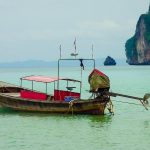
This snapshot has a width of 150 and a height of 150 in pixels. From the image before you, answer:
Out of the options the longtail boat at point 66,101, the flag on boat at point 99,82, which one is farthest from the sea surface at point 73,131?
the flag on boat at point 99,82

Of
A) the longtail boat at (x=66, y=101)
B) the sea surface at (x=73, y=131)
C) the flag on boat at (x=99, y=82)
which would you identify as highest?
the flag on boat at (x=99, y=82)

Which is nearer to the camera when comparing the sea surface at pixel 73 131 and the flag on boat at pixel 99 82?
the sea surface at pixel 73 131

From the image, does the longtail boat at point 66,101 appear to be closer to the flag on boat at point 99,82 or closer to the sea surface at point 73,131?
the flag on boat at point 99,82

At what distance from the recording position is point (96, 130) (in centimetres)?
2650

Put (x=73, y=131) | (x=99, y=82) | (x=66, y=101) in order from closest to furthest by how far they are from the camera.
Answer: (x=73, y=131)
(x=99, y=82)
(x=66, y=101)

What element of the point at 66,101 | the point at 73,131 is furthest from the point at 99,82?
the point at 73,131

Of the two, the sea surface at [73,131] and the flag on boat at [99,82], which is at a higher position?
the flag on boat at [99,82]

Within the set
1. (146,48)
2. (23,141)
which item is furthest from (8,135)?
(146,48)

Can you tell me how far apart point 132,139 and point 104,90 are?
284 inches

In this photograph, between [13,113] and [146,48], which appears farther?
[146,48]

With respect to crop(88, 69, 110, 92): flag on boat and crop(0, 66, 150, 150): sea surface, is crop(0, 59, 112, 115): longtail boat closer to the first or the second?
crop(88, 69, 110, 92): flag on boat

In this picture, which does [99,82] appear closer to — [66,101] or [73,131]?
[66,101]

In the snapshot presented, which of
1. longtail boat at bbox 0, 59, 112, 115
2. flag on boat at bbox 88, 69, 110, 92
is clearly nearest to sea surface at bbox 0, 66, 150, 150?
A: longtail boat at bbox 0, 59, 112, 115

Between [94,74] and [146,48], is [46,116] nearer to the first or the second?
[94,74]
